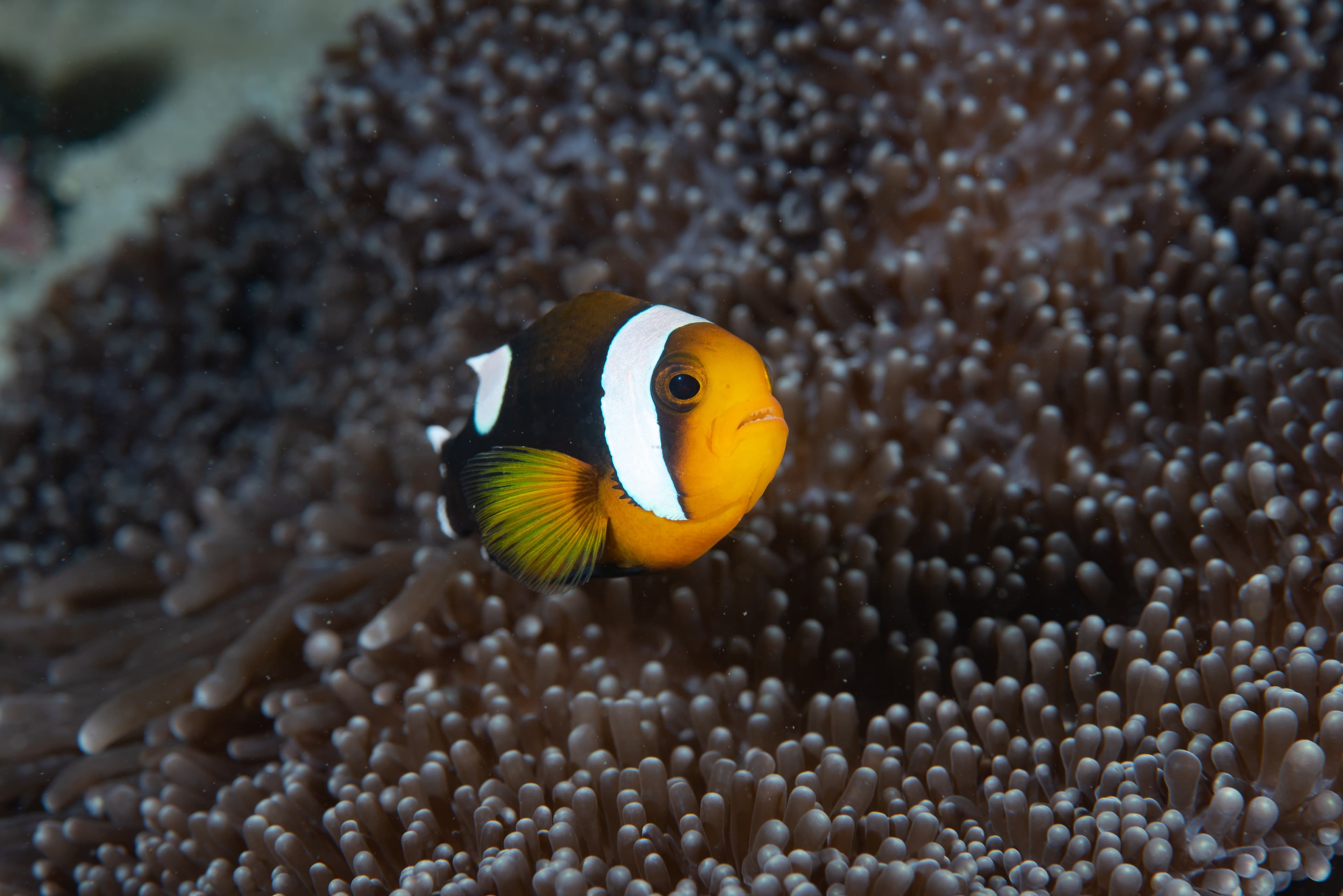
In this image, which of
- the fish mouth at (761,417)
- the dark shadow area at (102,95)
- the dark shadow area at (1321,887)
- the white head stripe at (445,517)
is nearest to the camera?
the fish mouth at (761,417)

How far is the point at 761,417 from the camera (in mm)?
876

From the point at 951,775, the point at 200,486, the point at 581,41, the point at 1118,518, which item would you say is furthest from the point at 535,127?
the point at 951,775

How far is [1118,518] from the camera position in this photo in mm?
1318

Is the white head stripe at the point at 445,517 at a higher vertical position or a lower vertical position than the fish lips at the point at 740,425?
lower

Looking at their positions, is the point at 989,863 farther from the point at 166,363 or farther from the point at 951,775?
the point at 166,363

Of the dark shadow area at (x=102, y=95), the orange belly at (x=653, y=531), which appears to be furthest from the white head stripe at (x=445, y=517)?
the dark shadow area at (x=102, y=95)

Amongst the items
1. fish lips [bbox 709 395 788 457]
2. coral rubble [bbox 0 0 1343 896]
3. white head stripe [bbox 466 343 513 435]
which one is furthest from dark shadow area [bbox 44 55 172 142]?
fish lips [bbox 709 395 788 457]

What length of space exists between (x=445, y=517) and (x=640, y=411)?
0.45 meters

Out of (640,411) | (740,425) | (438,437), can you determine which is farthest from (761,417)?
(438,437)

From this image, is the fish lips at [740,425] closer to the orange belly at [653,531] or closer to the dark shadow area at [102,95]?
the orange belly at [653,531]

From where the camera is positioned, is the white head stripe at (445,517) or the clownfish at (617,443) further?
the white head stripe at (445,517)

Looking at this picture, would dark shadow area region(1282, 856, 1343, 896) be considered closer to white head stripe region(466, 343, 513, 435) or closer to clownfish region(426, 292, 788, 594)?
clownfish region(426, 292, 788, 594)

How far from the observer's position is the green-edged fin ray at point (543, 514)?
38.9 inches

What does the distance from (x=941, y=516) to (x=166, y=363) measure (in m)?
2.14
